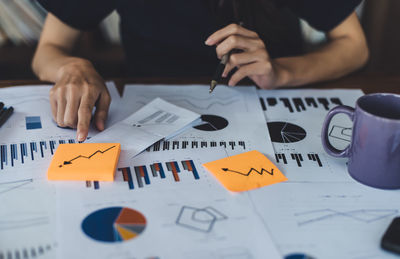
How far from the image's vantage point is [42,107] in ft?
2.42

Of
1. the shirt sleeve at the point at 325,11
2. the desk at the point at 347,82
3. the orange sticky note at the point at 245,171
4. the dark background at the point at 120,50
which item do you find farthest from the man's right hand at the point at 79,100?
the dark background at the point at 120,50

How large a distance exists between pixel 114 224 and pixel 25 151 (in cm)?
24

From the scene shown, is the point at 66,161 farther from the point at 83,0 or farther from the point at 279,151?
the point at 83,0

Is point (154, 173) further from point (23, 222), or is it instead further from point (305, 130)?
point (305, 130)

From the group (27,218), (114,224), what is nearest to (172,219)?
(114,224)

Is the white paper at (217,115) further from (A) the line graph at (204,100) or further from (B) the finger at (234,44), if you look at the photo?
(B) the finger at (234,44)

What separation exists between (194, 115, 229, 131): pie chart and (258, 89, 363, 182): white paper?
83mm

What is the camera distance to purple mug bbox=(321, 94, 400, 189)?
492 mm

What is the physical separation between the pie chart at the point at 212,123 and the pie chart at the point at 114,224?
0.25 meters

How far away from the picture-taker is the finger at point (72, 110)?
2.12ft

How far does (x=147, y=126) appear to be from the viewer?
2.20 ft

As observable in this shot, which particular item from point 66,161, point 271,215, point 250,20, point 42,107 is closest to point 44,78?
point 42,107

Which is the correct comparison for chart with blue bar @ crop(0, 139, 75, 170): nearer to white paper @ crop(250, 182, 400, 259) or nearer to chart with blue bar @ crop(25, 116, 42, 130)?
chart with blue bar @ crop(25, 116, 42, 130)

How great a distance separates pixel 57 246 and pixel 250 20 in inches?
25.9
